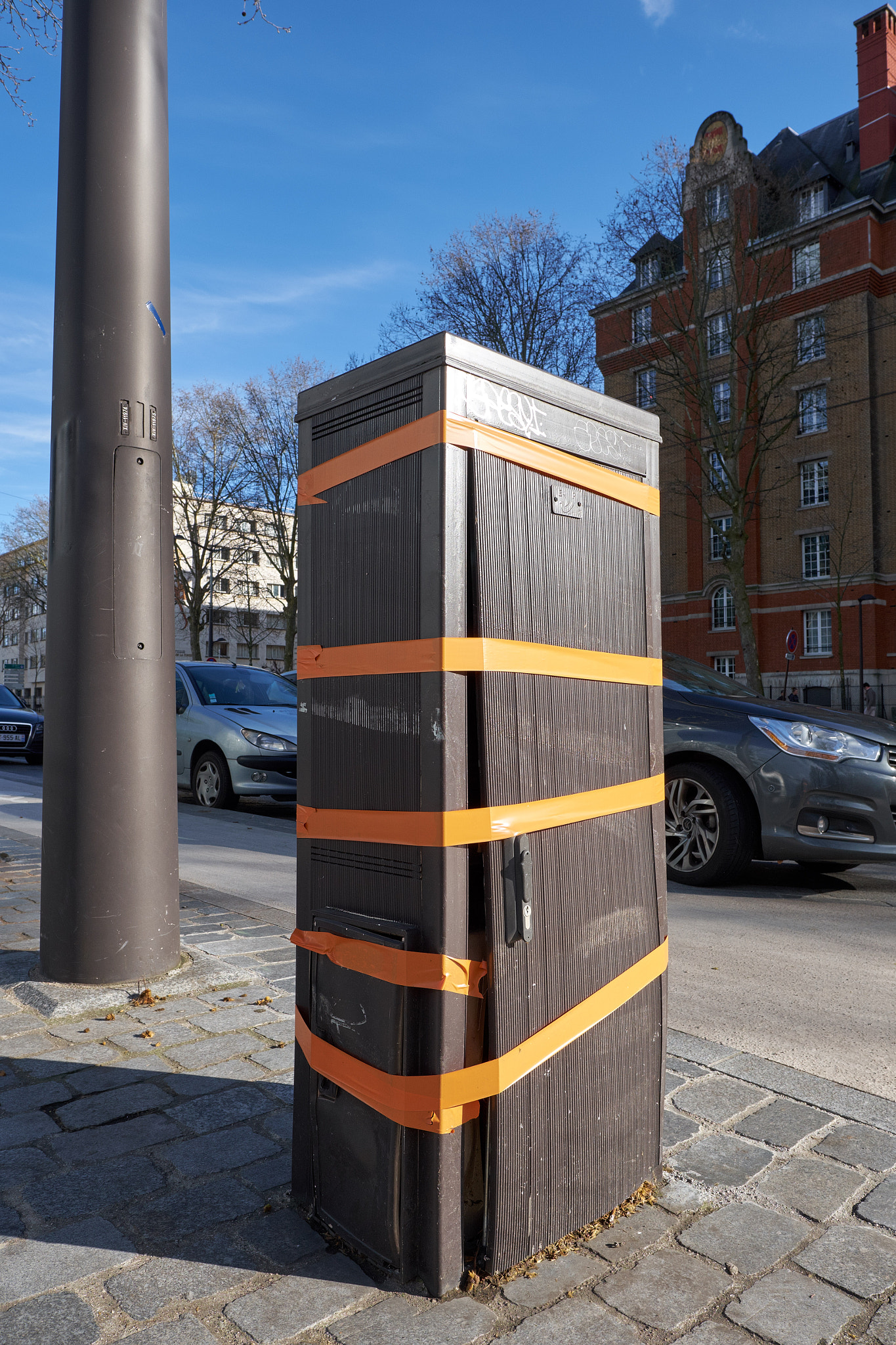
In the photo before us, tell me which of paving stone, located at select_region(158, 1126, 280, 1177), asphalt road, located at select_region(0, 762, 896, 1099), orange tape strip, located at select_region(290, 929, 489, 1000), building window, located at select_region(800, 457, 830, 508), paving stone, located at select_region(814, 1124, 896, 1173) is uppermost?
building window, located at select_region(800, 457, 830, 508)

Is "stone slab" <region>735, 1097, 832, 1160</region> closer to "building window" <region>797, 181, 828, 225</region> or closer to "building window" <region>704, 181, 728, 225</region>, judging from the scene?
"building window" <region>704, 181, 728, 225</region>

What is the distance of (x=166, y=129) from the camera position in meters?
3.94

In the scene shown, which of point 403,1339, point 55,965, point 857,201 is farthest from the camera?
point 857,201

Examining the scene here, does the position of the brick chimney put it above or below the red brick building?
above

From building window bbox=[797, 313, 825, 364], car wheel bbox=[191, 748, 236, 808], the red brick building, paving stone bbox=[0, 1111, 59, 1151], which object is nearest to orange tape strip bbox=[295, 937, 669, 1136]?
paving stone bbox=[0, 1111, 59, 1151]

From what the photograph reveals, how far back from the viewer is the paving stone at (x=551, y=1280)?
1814mm

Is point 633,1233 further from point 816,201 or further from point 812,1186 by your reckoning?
point 816,201

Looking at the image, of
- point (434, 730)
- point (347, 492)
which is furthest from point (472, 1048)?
point (347, 492)

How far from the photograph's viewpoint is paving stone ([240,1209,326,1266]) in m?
1.96

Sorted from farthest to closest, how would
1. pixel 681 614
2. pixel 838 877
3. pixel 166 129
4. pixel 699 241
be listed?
pixel 681 614 → pixel 699 241 → pixel 838 877 → pixel 166 129

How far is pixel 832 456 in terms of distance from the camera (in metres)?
35.2

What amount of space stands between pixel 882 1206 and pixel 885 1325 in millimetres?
442

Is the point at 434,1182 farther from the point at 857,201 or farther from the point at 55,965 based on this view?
the point at 857,201

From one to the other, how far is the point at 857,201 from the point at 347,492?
1538 inches
